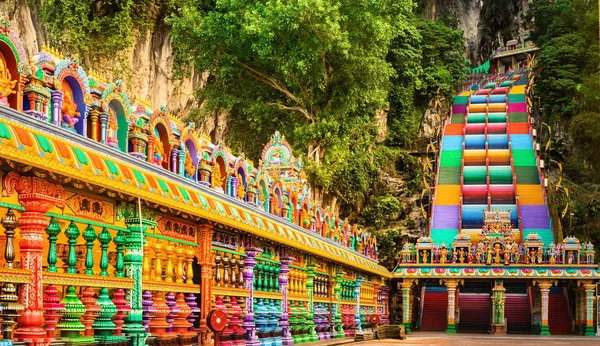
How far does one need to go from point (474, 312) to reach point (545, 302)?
332cm

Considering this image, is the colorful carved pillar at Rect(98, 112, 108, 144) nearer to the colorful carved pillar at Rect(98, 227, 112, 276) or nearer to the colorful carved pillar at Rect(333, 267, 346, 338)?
the colorful carved pillar at Rect(98, 227, 112, 276)

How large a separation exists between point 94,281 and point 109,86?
77.2 inches

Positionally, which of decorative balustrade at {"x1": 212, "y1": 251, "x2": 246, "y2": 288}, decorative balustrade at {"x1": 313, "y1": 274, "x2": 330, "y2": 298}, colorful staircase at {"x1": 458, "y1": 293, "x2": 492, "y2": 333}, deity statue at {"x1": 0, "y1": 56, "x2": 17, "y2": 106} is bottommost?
colorful staircase at {"x1": 458, "y1": 293, "x2": 492, "y2": 333}

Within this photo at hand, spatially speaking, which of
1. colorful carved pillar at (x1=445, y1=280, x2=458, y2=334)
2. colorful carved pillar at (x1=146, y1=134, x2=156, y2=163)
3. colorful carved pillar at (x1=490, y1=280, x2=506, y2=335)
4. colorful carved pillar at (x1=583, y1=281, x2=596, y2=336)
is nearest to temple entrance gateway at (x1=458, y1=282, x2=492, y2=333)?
colorful carved pillar at (x1=445, y1=280, x2=458, y2=334)

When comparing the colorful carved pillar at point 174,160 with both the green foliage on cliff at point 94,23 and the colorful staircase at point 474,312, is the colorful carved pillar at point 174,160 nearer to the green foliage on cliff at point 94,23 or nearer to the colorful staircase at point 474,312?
the green foliage on cliff at point 94,23

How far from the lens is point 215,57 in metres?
32.0

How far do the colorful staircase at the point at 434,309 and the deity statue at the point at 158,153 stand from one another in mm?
24494

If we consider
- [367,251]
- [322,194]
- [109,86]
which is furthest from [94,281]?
[322,194]

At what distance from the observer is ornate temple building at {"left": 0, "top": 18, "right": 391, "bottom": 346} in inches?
280

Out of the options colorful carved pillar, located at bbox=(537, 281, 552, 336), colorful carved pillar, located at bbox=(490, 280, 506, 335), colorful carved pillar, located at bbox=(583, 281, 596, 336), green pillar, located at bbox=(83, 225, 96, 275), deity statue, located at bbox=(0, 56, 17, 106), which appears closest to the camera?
deity statue, located at bbox=(0, 56, 17, 106)

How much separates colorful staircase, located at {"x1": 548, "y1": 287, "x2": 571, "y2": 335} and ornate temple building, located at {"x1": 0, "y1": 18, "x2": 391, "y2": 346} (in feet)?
63.1

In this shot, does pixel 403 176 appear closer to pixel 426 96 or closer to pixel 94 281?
pixel 426 96

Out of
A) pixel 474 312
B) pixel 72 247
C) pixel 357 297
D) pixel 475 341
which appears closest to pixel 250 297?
pixel 72 247

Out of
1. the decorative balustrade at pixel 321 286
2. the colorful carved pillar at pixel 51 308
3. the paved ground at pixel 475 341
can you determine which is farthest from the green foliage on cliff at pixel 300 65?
the colorful carved pillar at pixel 51 308
